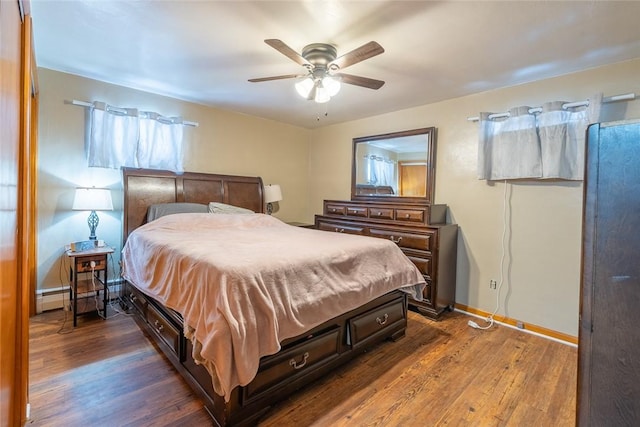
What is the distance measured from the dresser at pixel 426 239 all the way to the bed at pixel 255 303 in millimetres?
520

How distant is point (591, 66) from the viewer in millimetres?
2586

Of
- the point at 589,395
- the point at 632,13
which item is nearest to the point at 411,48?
the point at 632,13

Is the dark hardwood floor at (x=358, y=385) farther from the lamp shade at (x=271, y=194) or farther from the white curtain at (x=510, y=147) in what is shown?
the lamp shade at (x=271, y=194)

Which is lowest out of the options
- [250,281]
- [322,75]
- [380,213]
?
[250,281]

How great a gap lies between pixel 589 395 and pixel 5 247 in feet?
6.20

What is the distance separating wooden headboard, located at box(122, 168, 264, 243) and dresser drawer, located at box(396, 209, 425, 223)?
2.02 meters

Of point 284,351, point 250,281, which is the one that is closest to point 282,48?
point 250,281

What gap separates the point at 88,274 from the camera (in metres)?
3.22

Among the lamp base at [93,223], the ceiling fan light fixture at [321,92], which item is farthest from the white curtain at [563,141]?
the lamp base at [93,223]

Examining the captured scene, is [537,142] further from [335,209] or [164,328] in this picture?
[164,328]

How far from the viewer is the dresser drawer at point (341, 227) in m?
3.88

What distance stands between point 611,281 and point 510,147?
2.55m

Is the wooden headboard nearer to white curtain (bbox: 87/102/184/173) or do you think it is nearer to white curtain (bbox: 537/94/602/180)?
white curtain (bbox: 87/102/184/173)

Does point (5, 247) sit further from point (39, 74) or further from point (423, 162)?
point (423, 162)
